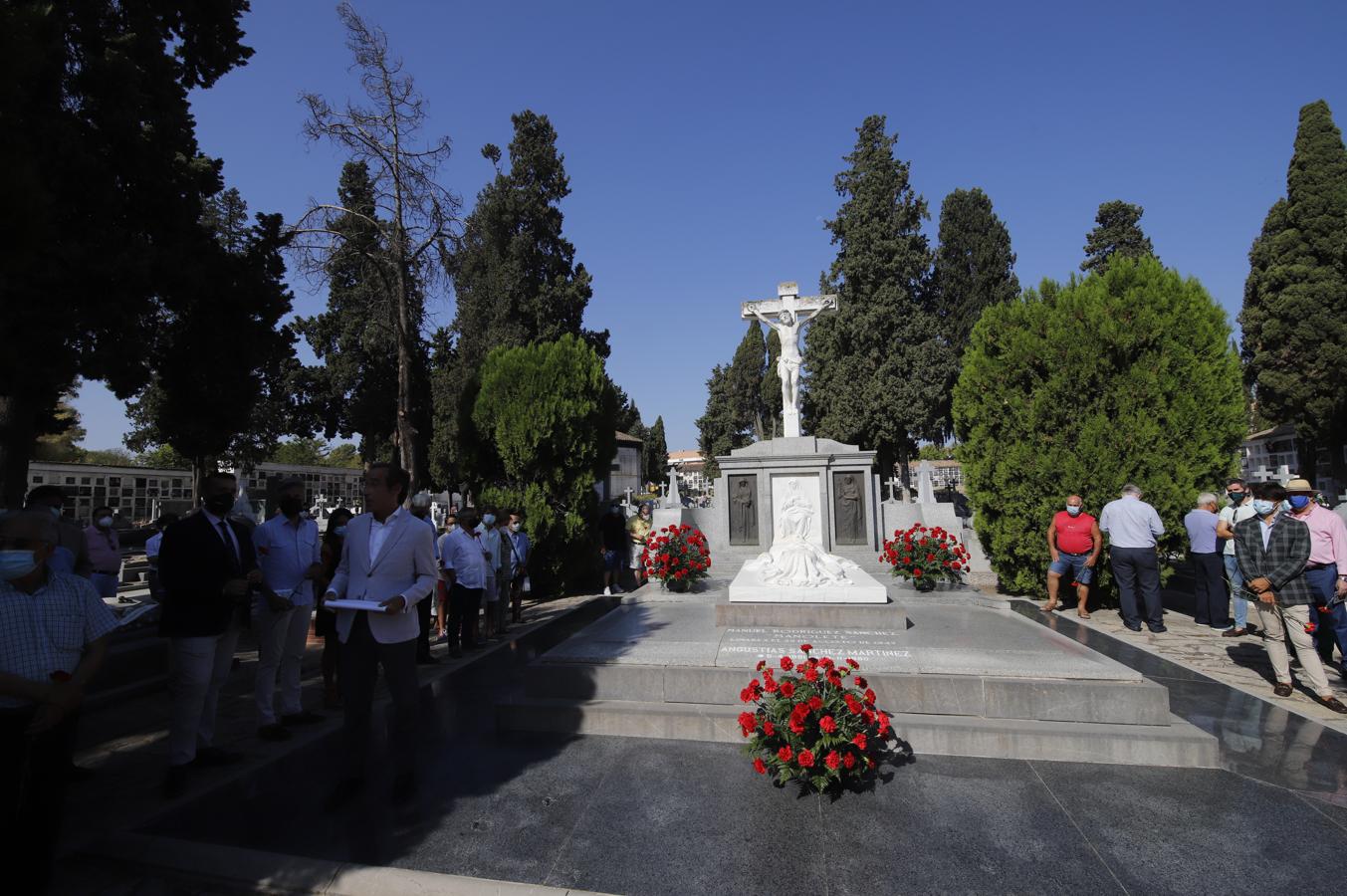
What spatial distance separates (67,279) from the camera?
30.3ft

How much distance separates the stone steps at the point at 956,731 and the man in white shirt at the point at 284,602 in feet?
5.72

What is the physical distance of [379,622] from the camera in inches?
148

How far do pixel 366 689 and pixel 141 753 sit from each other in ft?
7.53

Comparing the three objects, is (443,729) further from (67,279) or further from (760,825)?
(67,279)

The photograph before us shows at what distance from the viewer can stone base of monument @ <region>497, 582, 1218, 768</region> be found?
4.23 m

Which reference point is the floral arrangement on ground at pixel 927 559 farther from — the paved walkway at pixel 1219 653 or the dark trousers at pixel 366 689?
the dark trousers at pixel 366 689

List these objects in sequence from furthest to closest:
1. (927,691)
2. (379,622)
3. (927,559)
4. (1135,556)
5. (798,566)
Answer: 1. (927,559)
2. (1135,556)
3. (798,566)
4. (927,691)
5. (379,622)

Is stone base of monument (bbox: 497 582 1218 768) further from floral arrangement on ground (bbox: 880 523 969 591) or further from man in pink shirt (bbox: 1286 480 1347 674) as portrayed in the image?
floral arrangement on ground (bbox: 880 523 969 591)

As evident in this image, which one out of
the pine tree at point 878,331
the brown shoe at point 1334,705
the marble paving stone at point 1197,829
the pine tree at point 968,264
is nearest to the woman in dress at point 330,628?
the marble paving stone at point 1197,829

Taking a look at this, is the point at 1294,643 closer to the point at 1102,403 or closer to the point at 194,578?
the point at 1102,403

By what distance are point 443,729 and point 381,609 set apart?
1960 mm

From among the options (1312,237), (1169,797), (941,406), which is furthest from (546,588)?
(1312,237)

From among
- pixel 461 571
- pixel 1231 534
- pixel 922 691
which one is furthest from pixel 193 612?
pixel 1231 534

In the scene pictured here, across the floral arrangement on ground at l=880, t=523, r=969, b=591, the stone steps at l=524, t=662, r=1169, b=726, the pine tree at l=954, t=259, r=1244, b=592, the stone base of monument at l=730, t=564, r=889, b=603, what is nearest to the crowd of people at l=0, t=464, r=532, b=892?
the stone steps at l=524, t=662, r=1169, b=726
